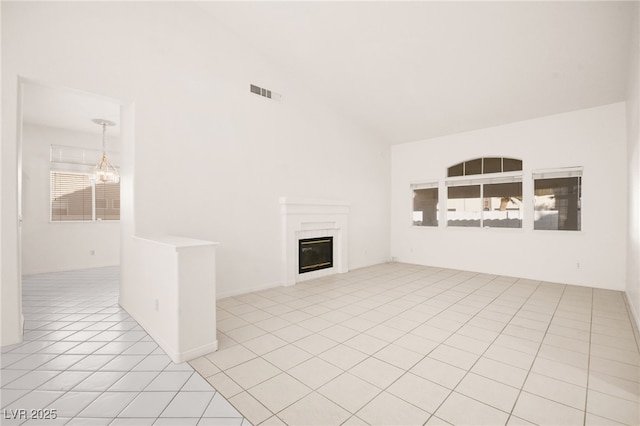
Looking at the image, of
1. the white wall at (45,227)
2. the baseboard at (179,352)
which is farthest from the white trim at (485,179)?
the white wall at (45,227)

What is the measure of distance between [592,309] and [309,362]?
13.1 ft

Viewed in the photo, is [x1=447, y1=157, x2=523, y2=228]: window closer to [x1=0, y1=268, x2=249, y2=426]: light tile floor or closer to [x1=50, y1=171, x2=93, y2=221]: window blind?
[x1=0, y1=268, x2=249, y2=426]: light tile floor

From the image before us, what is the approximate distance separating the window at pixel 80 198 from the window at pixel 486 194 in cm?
840

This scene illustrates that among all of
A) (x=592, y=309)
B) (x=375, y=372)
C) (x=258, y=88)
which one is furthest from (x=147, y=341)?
(x=592, y=309)

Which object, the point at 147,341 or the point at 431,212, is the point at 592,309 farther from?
the point at 147,341

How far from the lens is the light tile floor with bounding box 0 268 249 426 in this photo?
1.81 meters

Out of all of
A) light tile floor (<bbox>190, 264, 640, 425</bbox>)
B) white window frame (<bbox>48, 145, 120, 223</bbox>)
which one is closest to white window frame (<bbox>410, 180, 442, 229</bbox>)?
light tile floor (<bbox>190, 264, 640, 425</bbox>)

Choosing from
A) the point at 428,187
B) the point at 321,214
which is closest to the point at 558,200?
the point at 428,187

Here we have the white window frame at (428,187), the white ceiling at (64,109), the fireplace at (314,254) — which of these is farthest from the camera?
the white window frame at (428,187)

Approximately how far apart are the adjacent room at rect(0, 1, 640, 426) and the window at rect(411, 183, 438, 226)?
0.04 metres

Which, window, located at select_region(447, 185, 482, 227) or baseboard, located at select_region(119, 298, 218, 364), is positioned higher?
window, located at select_region(447, 185, 482, 227)

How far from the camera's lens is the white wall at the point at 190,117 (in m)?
2.95

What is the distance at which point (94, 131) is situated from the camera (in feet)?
22.3

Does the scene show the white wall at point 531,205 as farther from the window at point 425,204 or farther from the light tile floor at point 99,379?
the light tile floor at point 99,379
